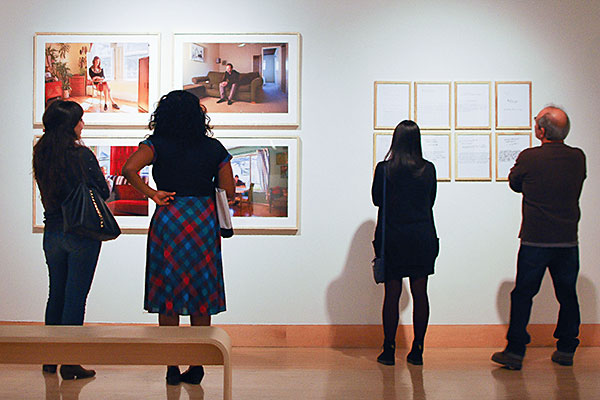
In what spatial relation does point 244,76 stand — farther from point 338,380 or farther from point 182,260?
point 338,380

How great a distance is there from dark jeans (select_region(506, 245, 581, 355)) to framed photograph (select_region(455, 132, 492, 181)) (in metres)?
0.86

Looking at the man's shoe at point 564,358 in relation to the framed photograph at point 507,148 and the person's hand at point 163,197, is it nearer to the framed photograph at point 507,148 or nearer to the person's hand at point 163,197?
the framed photograph at point 507,148

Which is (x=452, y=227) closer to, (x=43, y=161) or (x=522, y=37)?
(x=522, y=37)

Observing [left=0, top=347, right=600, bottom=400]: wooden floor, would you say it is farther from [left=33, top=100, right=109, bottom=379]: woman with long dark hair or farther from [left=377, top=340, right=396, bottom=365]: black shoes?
[left=33, top=100, right=109, bottom=379]: woman with long dark hair

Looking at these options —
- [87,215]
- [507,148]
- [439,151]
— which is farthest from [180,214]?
[507,148]

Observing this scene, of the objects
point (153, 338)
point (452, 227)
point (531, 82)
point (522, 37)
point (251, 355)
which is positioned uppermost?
point (522, 37)

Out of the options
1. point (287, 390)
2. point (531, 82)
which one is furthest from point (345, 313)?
point (531, 82)

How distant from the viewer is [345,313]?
488 cm

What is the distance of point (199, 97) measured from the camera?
4.91 meters

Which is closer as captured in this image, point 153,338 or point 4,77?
point 153,338

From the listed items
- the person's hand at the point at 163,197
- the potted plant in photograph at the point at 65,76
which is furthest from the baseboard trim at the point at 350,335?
the potted plant in photograph at the point at 65,76

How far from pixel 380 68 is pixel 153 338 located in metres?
3.10

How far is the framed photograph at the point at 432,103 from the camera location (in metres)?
4.91

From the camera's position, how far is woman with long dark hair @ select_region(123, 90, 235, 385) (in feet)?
11.5
